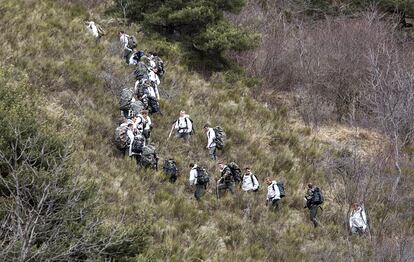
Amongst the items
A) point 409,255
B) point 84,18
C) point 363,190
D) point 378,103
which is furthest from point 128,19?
point 409,255

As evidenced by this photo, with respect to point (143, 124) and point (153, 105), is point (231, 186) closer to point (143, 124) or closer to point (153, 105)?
point (143, 124)

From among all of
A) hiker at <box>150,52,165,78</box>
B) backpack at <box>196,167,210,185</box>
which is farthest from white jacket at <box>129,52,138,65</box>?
backpack at <box>196,167,210,185</box>

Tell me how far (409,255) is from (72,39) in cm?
1386

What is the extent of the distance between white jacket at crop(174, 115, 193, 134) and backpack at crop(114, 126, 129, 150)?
2069 millimetres

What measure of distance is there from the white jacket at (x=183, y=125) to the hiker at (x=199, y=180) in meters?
2.03

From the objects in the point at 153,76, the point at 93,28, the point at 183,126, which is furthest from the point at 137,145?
the point at 93,28

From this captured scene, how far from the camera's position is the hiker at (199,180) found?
46.4 ft

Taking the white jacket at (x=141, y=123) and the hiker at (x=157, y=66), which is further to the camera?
the hiker at (x=157, y=66)

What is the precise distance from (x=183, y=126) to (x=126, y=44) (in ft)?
19.9

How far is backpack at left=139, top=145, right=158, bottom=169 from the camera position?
47.1 feet

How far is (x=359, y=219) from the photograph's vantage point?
14.6 metres

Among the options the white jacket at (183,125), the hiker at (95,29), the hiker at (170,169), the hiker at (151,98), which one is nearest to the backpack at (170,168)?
the hiker at (170,169)

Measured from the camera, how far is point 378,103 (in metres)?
19.8

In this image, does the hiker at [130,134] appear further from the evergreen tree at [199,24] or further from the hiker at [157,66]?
the evergreen tree at [199,24]
